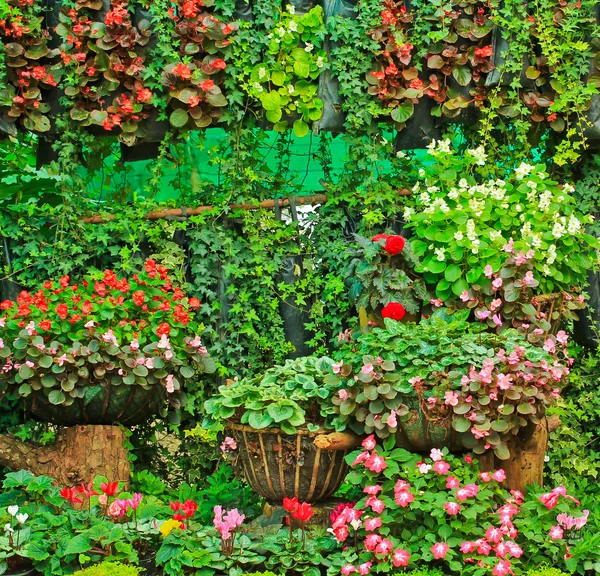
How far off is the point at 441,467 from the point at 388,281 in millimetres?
1040

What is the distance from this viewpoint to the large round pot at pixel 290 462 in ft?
12.9

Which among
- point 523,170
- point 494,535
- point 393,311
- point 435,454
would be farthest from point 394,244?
point 494,535

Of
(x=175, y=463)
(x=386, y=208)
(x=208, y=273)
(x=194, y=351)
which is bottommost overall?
(x=175, y=463)

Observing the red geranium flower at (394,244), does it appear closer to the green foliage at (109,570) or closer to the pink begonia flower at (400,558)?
the pink begonia flower at (400,558)

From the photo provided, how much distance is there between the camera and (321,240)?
197 inches

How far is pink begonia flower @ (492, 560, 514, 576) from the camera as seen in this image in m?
3.46

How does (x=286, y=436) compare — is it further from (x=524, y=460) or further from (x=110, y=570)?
(x=524, y=460)

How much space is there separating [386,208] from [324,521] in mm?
1743

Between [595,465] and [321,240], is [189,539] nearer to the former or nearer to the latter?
[321,240]

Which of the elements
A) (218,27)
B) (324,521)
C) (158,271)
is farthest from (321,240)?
(324,521)

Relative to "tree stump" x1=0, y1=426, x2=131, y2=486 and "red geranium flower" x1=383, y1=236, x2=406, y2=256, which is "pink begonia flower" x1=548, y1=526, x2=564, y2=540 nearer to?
"red geranium flower" x1=383, y1=236, x2=406, y2=256

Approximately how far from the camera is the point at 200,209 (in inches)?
197

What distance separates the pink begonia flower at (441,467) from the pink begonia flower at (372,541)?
1.17ft

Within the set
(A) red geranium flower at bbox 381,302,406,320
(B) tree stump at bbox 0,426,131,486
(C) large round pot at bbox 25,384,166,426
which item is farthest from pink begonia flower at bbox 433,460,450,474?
(B) tree stump at bbox 0,426,131,486
